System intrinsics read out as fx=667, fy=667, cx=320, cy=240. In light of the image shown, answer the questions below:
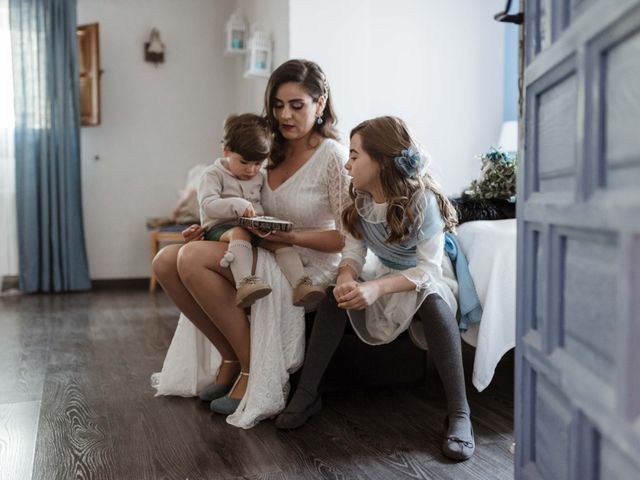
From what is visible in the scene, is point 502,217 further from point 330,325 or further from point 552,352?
point 552,352

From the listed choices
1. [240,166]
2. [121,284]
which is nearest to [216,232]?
[240,166]

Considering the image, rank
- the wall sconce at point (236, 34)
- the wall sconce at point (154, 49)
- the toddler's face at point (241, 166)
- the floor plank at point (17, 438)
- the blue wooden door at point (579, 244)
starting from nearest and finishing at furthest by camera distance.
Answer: the blue wooden door at point (579, 244)
the floor plank at point (17, 438)
the toddler's face at point (241, 166)
the wall sconce at point (236, 34)
the wall sconce at point (154, 49)

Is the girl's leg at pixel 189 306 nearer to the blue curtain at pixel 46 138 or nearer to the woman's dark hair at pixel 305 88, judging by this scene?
the woman's dark hair at pixel 305 88

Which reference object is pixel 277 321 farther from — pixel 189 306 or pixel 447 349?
pixel 447 349

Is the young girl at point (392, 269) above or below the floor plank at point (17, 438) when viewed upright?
above

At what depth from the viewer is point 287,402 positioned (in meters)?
2.00

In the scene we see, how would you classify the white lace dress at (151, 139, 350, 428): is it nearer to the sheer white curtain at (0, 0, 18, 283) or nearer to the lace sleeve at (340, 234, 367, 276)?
the lace sleeve at (340, 234, 367, 276)

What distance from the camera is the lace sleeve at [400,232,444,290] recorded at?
5.82ft

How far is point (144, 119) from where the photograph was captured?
5.17 metres

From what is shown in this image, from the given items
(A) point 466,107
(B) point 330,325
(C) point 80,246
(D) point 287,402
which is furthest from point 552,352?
(C) point 80,246

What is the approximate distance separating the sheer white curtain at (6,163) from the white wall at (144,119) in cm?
51

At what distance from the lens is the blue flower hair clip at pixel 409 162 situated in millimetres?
1795

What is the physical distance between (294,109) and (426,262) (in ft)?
2.21

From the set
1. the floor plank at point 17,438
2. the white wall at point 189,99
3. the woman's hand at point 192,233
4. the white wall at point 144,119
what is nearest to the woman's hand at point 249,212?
the woman's hand at point 192,233
